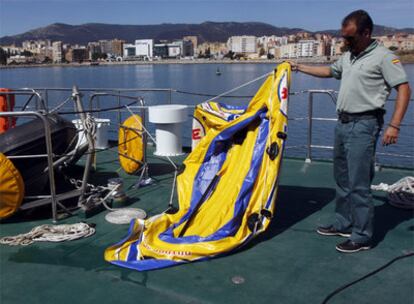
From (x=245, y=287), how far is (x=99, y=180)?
10.6 ft

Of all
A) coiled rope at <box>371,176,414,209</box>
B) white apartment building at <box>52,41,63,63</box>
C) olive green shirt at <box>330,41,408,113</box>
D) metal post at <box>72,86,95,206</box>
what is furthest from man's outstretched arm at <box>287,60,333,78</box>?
white apartment building at <box>52,41,63,63</box>

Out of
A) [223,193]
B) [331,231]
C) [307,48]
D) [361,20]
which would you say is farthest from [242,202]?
[307,48]

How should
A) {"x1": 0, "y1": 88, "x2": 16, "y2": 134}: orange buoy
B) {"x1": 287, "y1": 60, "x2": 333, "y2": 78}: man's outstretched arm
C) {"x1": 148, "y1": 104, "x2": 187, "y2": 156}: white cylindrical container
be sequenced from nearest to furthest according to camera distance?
{"x1": 287, "y1": 60, "x2": 333, "y2": 78}: man's outstretched arm → {"x1": 148, "y1": 104, "x2": 187, "y2": 156}: white cylindrical container → {"x1": 0, "y1": 88, "x2": 16, "y2": 134}: orange buoy

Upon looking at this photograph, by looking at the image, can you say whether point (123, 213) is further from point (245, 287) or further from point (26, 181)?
point (245, 287)

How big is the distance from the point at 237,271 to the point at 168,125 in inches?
161

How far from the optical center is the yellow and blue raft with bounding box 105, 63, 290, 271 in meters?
3.28

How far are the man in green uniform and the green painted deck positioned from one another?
0.30 m

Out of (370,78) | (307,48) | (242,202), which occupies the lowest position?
(242,202)

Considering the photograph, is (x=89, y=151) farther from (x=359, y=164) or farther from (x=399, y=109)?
(x=399, y=109)

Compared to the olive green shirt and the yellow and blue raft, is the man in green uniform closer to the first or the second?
the olive green shirt

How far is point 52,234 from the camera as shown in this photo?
12.3ft

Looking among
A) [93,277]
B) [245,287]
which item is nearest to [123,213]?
[93,277]

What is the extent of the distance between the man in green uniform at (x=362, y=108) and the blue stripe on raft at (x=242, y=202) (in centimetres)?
61

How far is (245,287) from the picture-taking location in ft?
9.47
